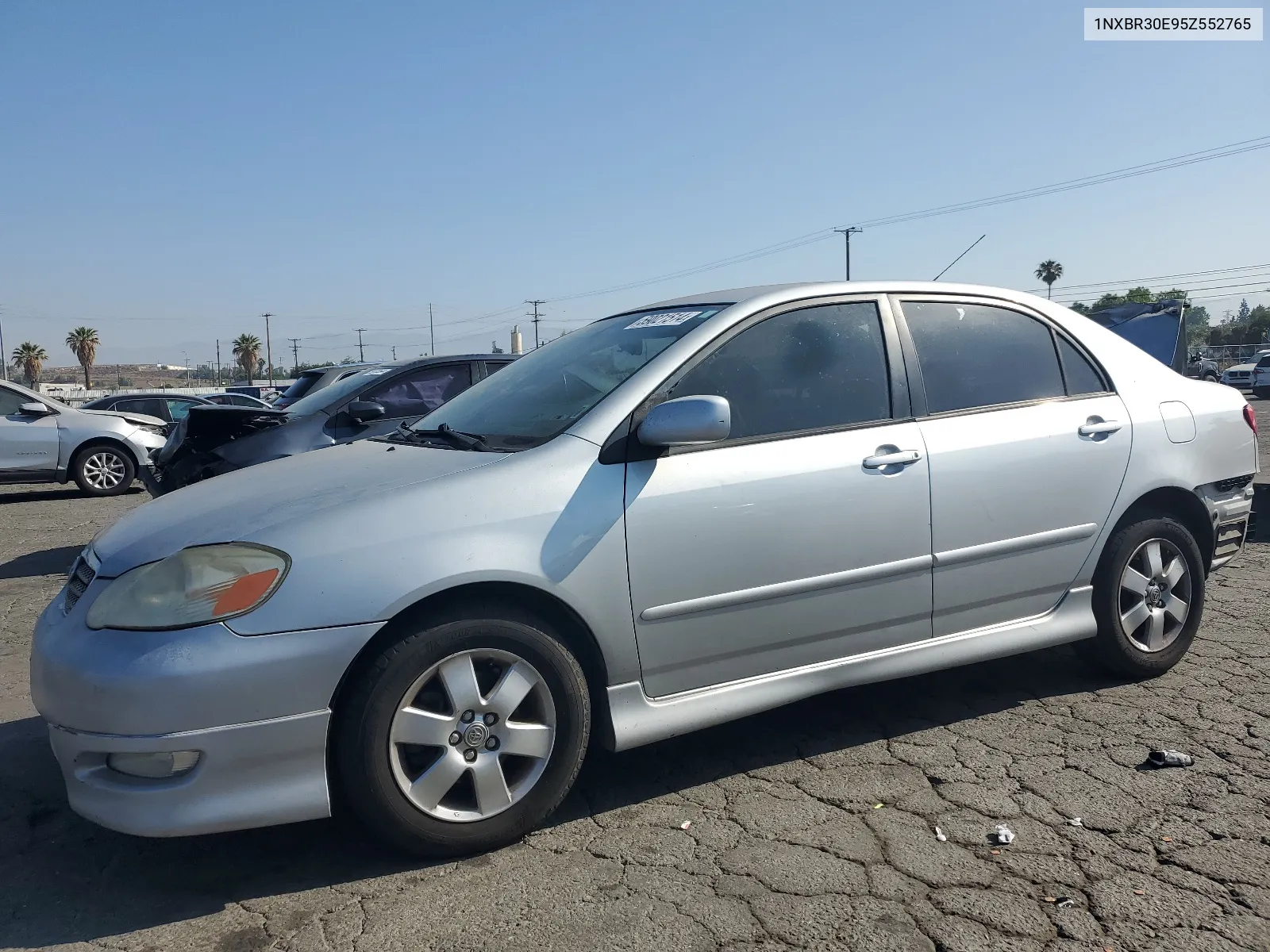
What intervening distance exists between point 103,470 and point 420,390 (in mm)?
6729

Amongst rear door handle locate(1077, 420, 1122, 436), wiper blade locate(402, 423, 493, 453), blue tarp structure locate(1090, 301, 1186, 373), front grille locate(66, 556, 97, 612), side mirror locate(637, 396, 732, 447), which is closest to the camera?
front grille locate(66, 556, 97, 612)

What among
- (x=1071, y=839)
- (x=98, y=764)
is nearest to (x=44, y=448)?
(x=98, y=764)

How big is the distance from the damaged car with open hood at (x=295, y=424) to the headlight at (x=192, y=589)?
11.8 feet

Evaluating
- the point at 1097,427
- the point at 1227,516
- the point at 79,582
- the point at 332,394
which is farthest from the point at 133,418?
the point at 1227,516

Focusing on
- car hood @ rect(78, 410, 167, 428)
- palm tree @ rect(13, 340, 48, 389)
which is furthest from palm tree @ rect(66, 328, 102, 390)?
car hood @ rect(78, 410, 167, 428)

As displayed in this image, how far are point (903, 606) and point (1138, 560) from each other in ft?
4.20

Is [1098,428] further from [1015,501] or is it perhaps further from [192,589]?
[192,589]

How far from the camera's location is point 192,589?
254cm

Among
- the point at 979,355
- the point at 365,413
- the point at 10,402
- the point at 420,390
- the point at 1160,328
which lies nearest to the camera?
the point at 979,355

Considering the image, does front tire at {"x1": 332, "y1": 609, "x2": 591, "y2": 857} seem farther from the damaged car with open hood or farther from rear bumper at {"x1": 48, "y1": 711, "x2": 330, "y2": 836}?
the damaged car with open hood

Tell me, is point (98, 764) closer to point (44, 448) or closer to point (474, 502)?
point (474, 502)

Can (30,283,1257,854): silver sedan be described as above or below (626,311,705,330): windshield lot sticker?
below

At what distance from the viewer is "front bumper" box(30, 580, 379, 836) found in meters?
2.43

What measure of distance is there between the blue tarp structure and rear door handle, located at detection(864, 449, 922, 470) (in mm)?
15854
